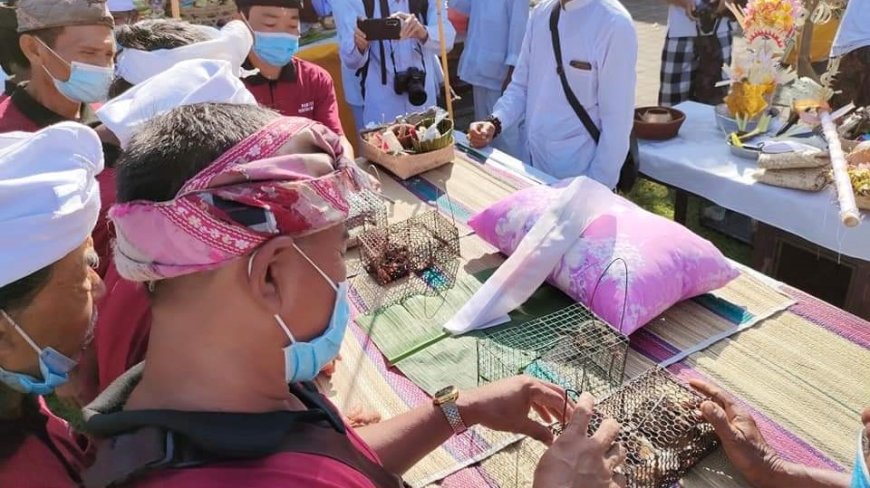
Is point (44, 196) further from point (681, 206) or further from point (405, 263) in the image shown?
point (681, 206)

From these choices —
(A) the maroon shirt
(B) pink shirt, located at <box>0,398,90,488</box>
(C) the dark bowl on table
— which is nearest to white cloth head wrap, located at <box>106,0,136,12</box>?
(A) the maroon shirt

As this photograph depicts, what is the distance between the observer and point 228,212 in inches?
35.7

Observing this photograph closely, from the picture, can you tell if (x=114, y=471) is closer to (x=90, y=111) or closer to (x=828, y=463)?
(x=828, y=463)

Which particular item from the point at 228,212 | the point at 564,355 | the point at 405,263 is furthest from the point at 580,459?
the point at 405,263

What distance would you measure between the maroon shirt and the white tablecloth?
181 cm

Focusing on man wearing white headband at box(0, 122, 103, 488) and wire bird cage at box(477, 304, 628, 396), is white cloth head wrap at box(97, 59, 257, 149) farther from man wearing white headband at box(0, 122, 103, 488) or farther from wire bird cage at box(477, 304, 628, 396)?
wire bird cage at box(477, 304, 628, 396)

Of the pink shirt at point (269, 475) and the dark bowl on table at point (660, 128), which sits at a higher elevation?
the pink shirt at point (269, 475)

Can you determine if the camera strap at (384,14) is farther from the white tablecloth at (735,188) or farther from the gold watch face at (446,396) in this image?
the gold watch face at (446,396)

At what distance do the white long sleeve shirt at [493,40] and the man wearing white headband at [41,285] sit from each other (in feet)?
12.9

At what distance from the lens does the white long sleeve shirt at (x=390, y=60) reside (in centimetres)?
415

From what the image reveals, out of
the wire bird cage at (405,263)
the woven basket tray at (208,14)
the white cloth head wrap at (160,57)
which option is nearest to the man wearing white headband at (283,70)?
the white cloth head wrap at (160,57)

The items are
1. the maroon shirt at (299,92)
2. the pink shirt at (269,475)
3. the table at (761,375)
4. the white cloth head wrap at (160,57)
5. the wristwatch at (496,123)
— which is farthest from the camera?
the wristwatch at (496,123)

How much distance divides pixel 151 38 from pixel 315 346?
1.65m

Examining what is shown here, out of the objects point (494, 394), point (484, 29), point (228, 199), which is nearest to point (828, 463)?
point (494, 394)
